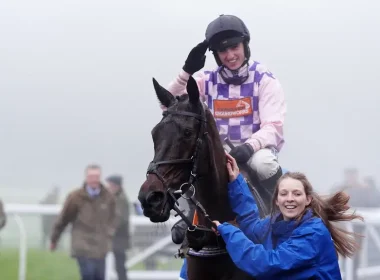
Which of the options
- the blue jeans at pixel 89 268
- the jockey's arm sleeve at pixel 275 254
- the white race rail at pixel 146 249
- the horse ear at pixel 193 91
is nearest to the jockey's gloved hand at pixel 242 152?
the horse ear at pixel 193 91

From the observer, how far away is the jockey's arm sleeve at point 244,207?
4.09 m

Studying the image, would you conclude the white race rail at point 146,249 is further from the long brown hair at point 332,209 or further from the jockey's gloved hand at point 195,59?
the long brown hair at point 332,209

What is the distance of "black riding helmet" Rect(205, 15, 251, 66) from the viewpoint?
4848 millimetres

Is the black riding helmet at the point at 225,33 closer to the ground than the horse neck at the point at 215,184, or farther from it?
farther from it

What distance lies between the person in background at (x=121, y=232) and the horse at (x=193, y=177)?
565 cm

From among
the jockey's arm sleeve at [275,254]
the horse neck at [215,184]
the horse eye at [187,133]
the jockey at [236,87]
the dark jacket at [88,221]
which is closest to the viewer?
the jockey's arm sleeve at [275,254]

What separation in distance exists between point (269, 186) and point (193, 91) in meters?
0.87

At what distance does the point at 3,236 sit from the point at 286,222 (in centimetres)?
642

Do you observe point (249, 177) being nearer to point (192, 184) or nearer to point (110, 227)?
point (192, 184)

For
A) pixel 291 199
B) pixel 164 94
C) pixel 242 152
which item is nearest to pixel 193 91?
pixel 164 94

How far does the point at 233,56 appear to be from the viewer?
15.9ft

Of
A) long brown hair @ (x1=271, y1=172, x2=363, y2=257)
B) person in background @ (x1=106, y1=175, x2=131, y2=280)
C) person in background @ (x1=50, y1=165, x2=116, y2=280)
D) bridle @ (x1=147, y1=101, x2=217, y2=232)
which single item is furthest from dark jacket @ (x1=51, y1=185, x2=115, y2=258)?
long brown hair @ (x1=271, y1=172, x2=363, y2=257)

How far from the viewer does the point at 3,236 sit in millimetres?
9711

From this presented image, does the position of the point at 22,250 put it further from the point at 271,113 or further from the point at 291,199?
the point at 291,199
